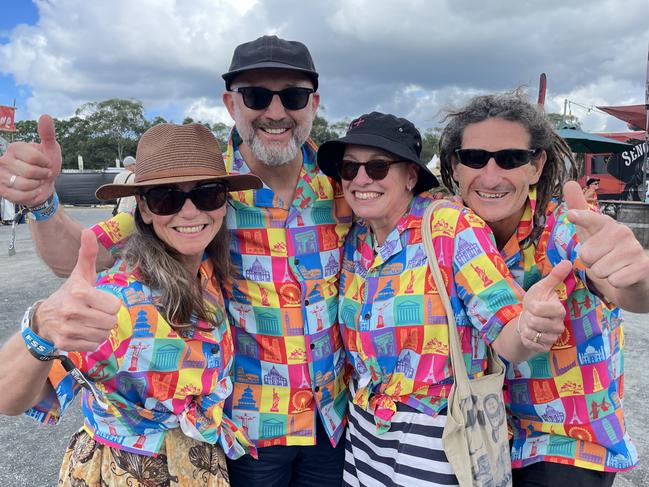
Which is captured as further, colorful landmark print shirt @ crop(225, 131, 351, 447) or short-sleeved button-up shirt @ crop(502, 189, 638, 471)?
colorful landmark print shirt @ crop(225, 131, 351, 447)

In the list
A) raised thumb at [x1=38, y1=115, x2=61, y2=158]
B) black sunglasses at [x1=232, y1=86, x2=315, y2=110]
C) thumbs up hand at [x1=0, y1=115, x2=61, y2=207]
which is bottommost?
thumbs up hand at [x1=0, y1=115, x2=61, y2=207]

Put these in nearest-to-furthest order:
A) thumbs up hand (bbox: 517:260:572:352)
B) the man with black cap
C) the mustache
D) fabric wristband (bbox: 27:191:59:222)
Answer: thumbs up hand (bbox: 517:260:572:352)
fabric wristband (bbox: 27:191:59:222)
the man with black cap
the mustache

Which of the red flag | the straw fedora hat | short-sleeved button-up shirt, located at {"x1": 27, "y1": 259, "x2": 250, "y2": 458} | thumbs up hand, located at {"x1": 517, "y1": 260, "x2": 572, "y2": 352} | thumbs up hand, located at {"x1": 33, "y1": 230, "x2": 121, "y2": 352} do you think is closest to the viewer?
thumbs up hand, located at {"x1": 33, "y1": 230, "x2": 121, "y2": 352}

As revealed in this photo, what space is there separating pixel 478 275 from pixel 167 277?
113 cm

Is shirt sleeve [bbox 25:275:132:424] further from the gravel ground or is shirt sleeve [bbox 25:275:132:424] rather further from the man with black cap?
the gravel ground

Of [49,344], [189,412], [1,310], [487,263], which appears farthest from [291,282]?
[1,310]

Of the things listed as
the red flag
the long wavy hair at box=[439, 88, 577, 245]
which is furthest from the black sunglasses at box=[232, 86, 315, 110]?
the red flag

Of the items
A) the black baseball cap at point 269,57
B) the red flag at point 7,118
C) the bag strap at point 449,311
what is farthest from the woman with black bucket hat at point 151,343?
the red flag at point 7,118

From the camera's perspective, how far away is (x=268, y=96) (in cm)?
219

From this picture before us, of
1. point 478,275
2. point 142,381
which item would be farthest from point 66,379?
point 478,275

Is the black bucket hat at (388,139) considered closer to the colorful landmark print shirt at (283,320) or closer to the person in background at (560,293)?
the person in background at (560,293)

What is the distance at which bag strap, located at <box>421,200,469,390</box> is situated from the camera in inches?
64.8

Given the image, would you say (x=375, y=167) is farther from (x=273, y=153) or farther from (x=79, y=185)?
(x=79, y=185)

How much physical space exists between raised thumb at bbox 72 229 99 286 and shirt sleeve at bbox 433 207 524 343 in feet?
3.89
